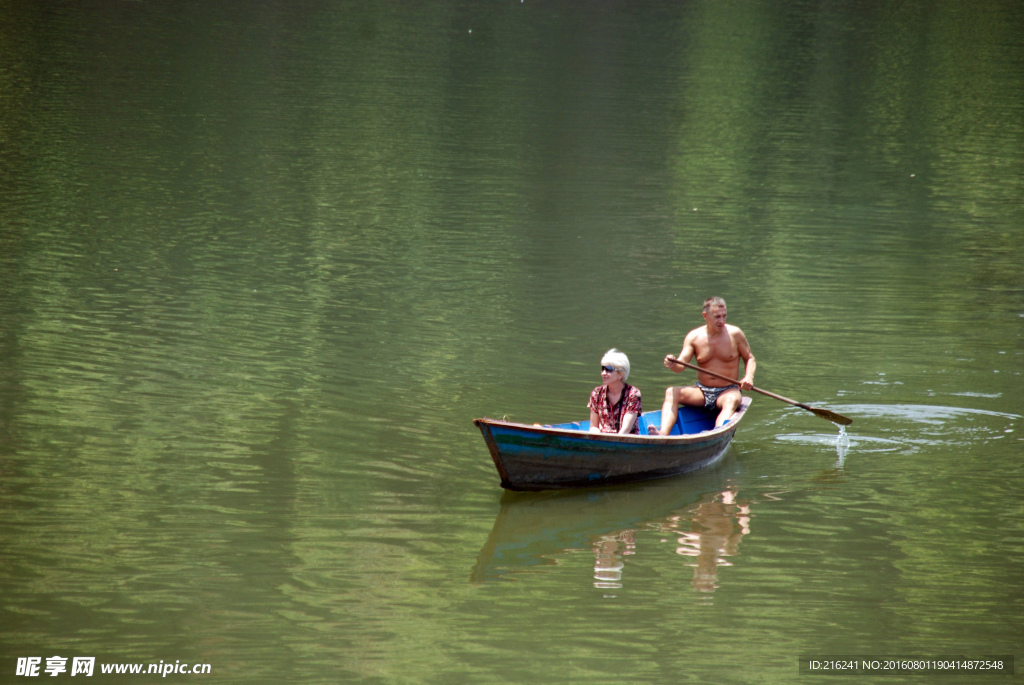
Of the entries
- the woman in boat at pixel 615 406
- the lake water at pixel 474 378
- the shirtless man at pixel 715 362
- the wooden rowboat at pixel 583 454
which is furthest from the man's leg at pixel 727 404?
the woman in boat at pixel 615 406

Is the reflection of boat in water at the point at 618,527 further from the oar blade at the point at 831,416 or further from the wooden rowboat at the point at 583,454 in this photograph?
the oar blade at the point at 831,416

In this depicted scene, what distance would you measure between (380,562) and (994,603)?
155 inches

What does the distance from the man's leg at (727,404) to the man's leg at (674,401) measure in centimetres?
20

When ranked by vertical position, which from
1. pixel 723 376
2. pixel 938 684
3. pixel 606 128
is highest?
pixel 606 128

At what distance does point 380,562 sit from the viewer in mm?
8117

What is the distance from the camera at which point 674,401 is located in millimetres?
10625

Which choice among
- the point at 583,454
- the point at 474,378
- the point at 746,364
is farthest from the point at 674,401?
the point at 474,378

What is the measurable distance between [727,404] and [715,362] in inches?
16.1

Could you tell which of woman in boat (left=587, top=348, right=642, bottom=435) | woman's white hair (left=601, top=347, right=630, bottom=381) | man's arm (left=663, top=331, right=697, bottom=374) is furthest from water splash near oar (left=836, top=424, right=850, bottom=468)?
woman's white hair (left=601, top=347, right=630, bottom=381)

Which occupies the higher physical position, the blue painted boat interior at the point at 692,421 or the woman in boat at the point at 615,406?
the woman in boat at the point at 615,406

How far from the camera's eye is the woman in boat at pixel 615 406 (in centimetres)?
959

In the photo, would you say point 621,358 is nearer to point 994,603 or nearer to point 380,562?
point 380,562

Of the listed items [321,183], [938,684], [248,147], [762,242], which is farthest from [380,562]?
[248,147]

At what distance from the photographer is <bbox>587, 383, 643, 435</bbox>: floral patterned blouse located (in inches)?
381
